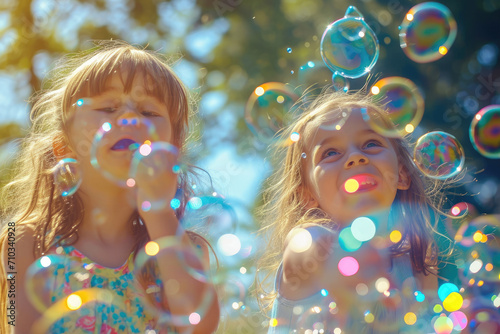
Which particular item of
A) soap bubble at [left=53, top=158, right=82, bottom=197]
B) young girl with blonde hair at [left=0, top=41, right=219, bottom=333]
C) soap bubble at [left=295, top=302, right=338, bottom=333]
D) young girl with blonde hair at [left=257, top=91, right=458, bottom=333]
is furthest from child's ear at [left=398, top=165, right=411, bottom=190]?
soap bubble at [left=53, top=158, right=82, bottom=197]

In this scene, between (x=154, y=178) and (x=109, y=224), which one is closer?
(x=154, y=178)

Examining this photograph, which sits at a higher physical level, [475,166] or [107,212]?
[107,212]

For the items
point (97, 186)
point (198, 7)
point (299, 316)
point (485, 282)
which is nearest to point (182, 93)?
point (97, 186)

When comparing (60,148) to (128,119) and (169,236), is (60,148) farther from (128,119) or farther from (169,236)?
(169,236)

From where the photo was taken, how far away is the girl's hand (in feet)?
6.01

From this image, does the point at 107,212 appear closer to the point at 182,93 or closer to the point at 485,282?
the point at 182,93

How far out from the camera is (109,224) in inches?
81.2

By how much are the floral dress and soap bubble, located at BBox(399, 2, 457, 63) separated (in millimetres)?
1817

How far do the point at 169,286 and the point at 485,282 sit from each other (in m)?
1.31

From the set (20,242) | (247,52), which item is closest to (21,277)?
(20,242)

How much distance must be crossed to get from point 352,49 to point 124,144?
4.31ft

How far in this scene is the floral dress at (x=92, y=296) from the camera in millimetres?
1818

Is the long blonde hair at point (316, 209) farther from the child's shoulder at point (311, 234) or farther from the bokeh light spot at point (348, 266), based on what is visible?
the bokeh light spot at point (348, 266)

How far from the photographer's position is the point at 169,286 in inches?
73.4
